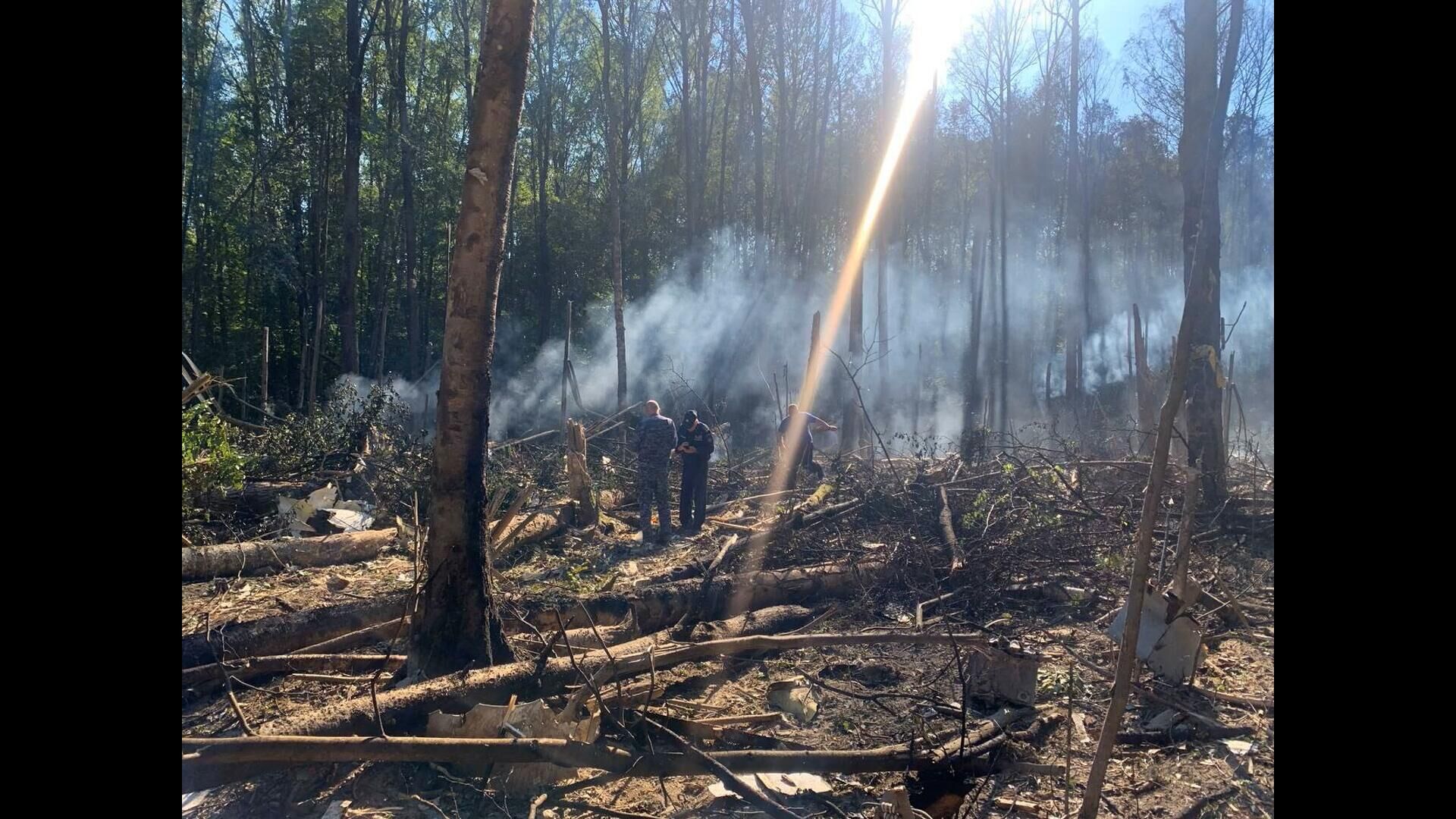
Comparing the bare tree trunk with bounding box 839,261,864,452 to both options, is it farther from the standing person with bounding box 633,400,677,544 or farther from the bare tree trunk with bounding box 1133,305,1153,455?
the standing person with bounding box 633,400,677,544

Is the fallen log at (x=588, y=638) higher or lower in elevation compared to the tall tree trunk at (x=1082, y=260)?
lower

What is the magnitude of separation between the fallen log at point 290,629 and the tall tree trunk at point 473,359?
43 cm

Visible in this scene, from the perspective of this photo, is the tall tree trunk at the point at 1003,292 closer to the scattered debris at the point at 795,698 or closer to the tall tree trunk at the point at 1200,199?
the tall tree trunk at the point at 1200,199

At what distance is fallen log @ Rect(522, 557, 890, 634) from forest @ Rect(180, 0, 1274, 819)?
33mm

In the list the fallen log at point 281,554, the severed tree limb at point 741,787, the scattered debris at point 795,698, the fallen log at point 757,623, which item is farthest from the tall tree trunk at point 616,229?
the severed tree limb at point 741,787

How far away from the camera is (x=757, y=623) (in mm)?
6285

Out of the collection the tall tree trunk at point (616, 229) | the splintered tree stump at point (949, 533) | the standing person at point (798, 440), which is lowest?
the splintered tree stump at point (949, 533)

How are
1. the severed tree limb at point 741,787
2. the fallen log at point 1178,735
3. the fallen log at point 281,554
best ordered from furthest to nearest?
the fallen log at point 281,554 → the fallen log at point 1178,735 → the severed tree limb at point 741,787

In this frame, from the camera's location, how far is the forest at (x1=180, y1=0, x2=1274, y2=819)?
12.2 ft

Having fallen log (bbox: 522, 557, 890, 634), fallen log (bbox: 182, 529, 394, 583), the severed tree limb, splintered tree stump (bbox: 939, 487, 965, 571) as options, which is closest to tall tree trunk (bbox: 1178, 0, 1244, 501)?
splintered tree stump (bbox: 939, 487, 965, 571)

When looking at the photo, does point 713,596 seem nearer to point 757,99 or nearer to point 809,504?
point 809,504

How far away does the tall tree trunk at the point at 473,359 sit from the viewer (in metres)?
4.65

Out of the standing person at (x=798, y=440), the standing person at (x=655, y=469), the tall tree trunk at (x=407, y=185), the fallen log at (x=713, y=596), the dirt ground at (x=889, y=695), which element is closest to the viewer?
the dirt ground at (x=889, y=695)

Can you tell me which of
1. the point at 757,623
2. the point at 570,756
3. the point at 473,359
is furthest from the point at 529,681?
the point at 757,623
